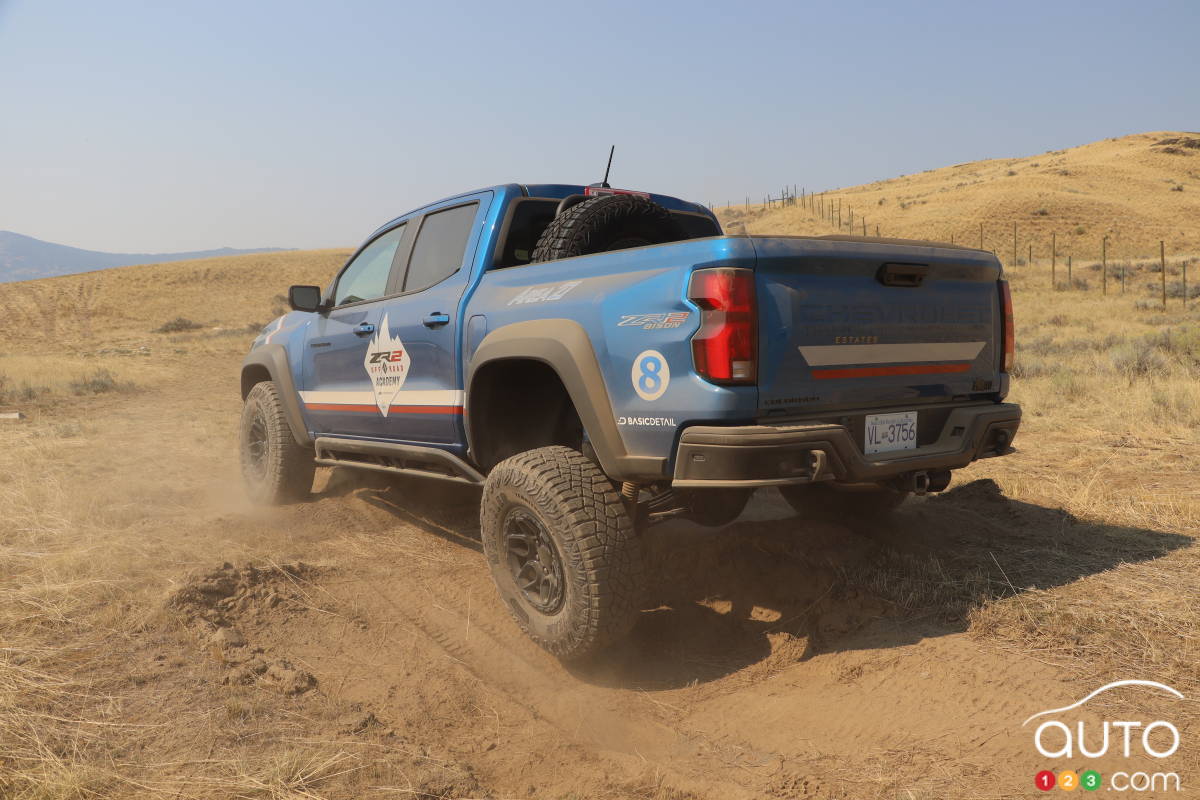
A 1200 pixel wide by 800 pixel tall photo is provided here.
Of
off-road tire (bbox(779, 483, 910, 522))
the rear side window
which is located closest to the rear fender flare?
the rear side window

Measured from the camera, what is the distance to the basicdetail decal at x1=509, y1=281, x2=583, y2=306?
326cm

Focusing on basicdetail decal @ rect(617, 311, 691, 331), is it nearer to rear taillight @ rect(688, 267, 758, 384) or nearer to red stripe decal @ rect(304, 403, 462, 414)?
rear taillight @ rect(688, 267, 758, 384)

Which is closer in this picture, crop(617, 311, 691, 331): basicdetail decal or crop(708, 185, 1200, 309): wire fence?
crop(617, 311, 691, 331): basicdetail decal

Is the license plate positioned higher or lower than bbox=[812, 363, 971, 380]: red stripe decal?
lower

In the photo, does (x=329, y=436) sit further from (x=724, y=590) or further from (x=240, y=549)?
(x=724, y=590)

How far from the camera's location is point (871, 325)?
3045 millimetres

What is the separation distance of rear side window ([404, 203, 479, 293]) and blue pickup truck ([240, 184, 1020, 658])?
0.05 ft

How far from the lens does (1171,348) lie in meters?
10.8

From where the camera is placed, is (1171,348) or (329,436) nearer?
(329,436)

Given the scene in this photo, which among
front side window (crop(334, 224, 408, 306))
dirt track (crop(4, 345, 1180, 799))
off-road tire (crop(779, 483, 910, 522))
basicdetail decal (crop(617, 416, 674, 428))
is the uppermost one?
front side window (crop(334, 224, 408, 306))

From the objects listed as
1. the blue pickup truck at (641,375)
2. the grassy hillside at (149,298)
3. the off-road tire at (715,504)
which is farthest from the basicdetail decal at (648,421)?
the grassy hillside at (149,298)

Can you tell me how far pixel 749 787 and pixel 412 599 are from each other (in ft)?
6.80

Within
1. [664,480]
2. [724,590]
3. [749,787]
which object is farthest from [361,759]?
[724,590]

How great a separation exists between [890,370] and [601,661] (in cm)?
166
